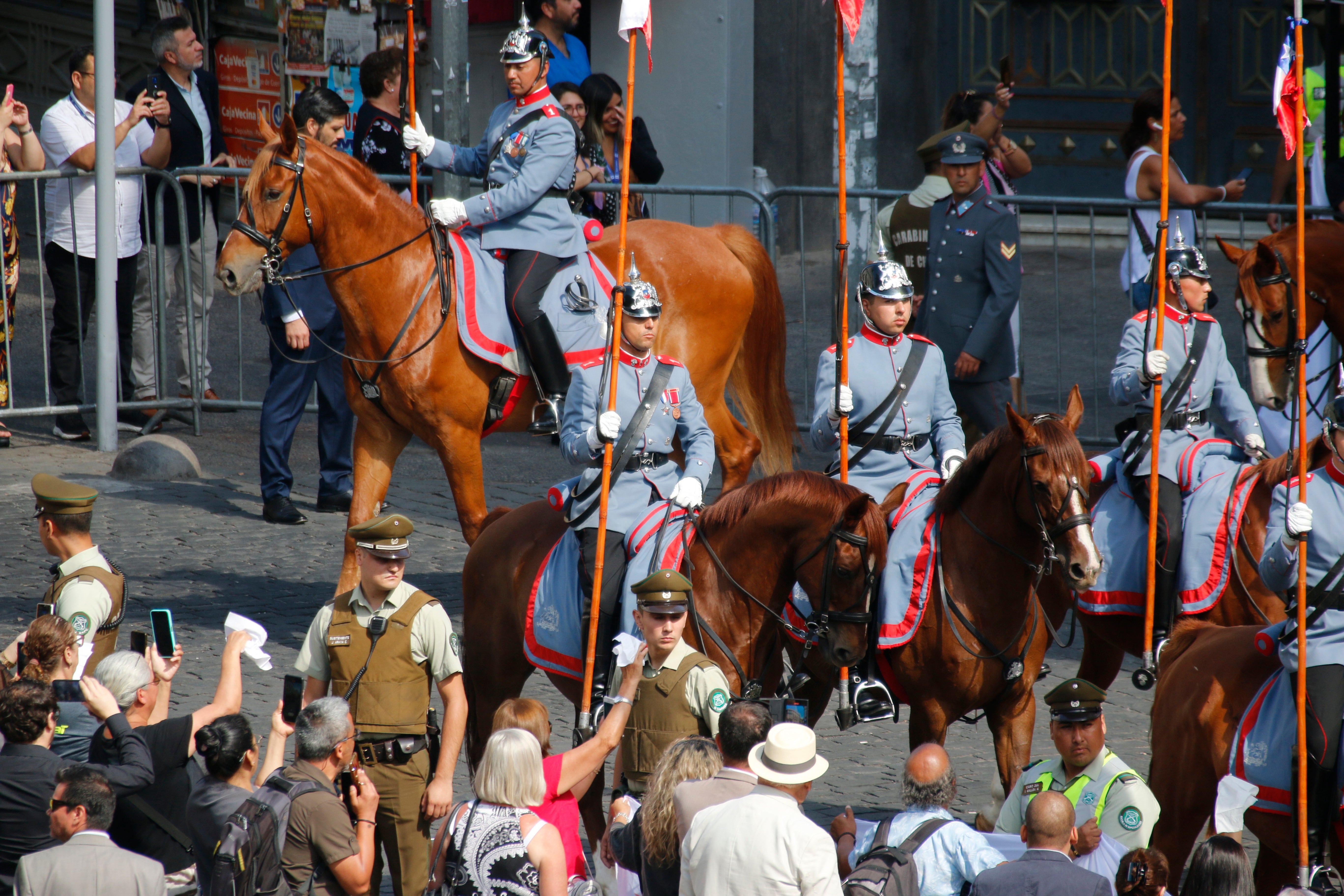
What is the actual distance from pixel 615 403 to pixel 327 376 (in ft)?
17.0

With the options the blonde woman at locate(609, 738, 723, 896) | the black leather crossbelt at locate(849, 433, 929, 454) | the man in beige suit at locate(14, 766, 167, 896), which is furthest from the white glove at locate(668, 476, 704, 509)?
the man in beige suit at locate(14, 766, 167, 896)

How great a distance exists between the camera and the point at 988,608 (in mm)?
7023

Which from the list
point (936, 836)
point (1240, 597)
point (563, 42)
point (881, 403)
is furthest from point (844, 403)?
point (563, 42)

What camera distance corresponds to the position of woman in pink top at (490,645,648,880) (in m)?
5.55

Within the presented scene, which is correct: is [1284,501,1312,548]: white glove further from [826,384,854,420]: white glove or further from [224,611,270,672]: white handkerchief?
[224,611,270,672]: white handkerchief

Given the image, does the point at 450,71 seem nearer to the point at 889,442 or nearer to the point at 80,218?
the point at 80,218

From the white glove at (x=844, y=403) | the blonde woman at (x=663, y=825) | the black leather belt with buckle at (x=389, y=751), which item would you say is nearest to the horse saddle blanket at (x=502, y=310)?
the white glove at (x=844, y=403)

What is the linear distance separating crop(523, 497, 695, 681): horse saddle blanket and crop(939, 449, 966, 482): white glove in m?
1.35

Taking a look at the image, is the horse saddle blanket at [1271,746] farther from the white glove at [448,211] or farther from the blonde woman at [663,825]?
the white glove at [448,211]

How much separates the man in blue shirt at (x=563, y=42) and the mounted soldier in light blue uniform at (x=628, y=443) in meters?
5.56

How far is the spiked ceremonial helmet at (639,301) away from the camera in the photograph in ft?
23.9

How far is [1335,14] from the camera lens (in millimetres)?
11438

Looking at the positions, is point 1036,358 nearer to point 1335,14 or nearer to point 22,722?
point 1335,14

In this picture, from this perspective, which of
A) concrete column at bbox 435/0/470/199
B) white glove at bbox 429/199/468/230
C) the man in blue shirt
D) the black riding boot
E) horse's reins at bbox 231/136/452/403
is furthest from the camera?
the man in blue shirt
